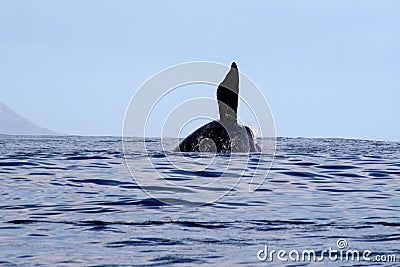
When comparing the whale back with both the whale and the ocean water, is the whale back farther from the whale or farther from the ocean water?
the ocean water

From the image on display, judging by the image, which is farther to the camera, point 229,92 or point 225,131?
point 225,131

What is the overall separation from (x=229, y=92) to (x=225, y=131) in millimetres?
1070

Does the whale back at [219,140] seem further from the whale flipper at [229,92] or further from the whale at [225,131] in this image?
the whale flipper at [229,92]

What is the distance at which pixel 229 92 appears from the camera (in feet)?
71.2

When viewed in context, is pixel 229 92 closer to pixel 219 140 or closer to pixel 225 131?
pixel 225 131

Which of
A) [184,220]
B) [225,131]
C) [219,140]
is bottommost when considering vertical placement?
[184,220]

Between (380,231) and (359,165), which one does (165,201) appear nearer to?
(380,231)

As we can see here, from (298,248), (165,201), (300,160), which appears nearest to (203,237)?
(298,248)

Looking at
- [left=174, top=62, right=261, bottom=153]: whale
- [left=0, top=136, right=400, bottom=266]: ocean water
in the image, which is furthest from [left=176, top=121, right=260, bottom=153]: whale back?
[left=0, top=136, right=400, bottom=266]: ocean water

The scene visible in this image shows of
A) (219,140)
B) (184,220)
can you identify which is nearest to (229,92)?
(219,140)

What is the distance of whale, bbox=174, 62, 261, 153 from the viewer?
21766 mm

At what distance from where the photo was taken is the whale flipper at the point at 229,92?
21703mm

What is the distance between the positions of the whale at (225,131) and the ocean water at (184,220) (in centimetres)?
503

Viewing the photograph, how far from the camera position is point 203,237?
8.80m
